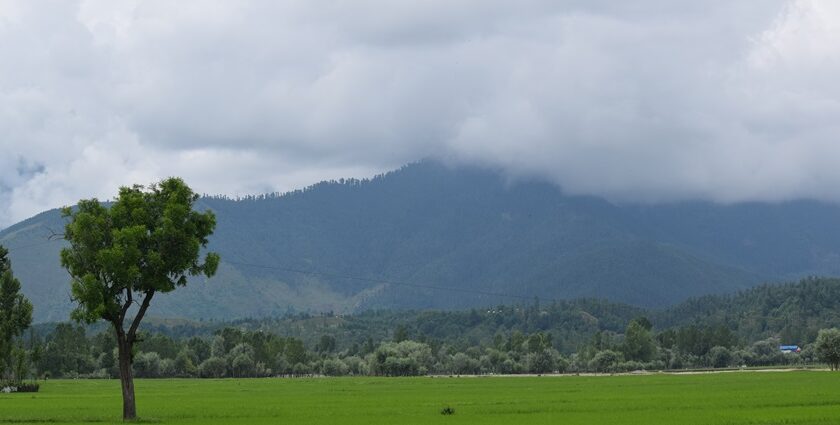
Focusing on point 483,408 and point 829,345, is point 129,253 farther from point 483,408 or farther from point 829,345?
point 829,345

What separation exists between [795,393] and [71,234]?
60.4 metres

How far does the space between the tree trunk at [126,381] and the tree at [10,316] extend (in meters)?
50.7

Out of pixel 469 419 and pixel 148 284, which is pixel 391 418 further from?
pixel 148 284

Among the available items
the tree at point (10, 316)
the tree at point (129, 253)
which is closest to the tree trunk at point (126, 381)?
the tree at point (129, 253)

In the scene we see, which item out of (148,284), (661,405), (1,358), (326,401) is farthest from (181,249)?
(1,358)

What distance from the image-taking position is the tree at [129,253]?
70.9 meters

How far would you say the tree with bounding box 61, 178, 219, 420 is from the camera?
70.9 metres

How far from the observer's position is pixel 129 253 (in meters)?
71.0

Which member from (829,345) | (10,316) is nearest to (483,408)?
(10,316)

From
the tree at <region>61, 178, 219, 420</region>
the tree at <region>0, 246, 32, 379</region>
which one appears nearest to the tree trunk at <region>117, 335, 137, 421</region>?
the tree at <region>61, 178, 219, 420</region>

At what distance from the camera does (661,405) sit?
263 ft

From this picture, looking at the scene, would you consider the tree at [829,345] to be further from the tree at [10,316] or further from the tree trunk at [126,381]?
the tree trunk at [126,381]

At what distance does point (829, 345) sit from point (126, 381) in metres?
145

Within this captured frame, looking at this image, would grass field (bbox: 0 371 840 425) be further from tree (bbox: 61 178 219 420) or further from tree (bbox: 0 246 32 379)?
tree (bbox: 0 246 32 379)
